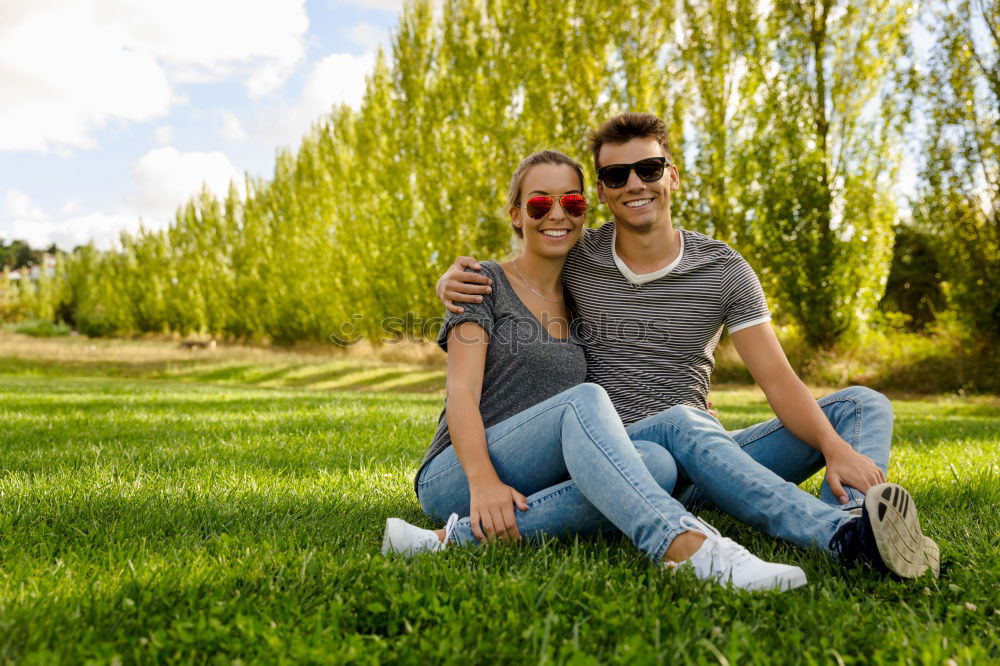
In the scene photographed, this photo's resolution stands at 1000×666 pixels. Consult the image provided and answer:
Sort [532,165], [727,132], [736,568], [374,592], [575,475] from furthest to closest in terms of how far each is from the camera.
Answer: [727,132]
[532,165]
[575,475]
[736,568]
[374,592]

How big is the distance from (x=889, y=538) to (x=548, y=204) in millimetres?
1700

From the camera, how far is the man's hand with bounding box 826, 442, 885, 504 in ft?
8.20

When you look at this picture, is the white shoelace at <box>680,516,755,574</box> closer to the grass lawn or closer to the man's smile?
the grass lawn

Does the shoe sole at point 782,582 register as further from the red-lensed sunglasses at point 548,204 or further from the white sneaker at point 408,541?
the red-lensed sunglasses at point 548,204

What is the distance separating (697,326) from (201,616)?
2153mm

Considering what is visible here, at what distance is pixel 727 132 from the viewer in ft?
51.1

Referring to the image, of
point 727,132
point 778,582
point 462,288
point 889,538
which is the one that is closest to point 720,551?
point 778,582

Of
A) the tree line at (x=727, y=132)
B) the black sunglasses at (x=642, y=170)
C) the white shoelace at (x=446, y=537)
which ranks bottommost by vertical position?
the white shoelace at (x=446, y=537)

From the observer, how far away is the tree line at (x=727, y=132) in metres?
13.5

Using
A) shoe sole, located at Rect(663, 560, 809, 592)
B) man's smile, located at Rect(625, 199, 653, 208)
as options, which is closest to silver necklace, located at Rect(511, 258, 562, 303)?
man's smile, located at Rect(625, 199, 653, 208)

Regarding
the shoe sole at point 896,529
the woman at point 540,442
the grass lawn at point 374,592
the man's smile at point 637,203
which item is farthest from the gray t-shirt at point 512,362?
the shoe sole at point 896,529

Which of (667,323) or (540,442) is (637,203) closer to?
(667,323)

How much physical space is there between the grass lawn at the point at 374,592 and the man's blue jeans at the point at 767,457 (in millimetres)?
147

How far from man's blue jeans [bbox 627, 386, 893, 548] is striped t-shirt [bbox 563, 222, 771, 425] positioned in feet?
0.90
